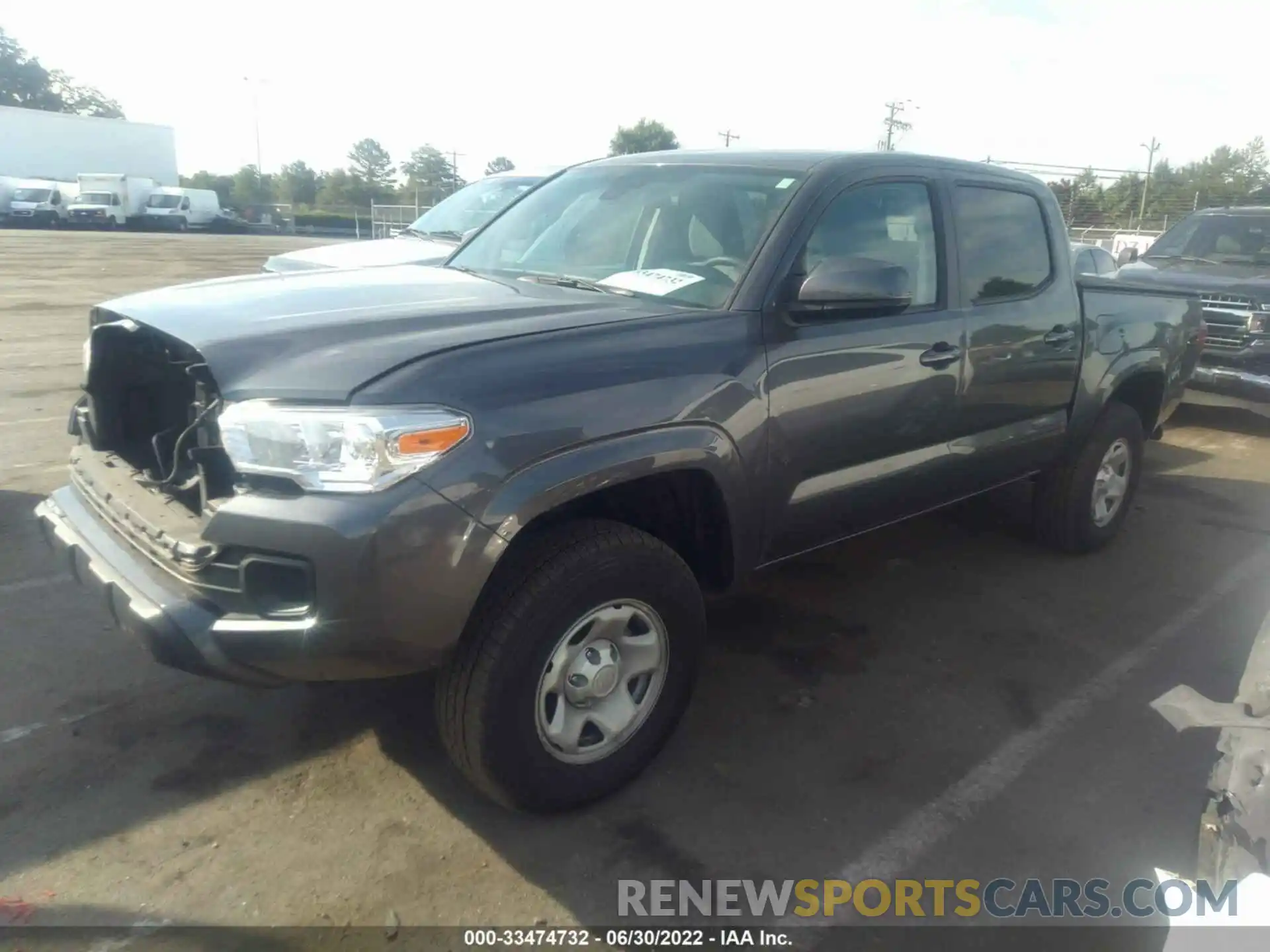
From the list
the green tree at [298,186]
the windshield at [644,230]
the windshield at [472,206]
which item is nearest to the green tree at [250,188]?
the green tree at [298,186]

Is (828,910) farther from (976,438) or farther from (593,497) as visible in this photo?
(976,438)

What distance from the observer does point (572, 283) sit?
3.42 metres

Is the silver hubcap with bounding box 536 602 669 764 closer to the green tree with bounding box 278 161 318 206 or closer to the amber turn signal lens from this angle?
the amber turn signal lens

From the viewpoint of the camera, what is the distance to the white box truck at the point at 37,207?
3803 cm

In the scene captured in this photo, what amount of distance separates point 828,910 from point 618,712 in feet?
2.55

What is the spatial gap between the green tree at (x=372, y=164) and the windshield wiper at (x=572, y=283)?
7882 cm

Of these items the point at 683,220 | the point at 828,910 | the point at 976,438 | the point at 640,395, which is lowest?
the point at 828,910

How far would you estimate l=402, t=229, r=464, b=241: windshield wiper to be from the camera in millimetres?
8117

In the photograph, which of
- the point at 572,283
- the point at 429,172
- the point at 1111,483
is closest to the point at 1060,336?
the point at 1111,483

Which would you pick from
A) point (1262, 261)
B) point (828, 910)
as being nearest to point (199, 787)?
point (828, 910)

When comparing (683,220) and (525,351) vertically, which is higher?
(683,220)

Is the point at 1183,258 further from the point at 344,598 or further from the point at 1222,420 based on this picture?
the point at 344,598

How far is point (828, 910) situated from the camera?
101 inches

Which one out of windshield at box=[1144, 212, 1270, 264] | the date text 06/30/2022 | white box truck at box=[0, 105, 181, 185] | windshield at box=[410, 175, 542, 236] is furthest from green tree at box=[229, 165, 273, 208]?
the date text 06/30/2022
